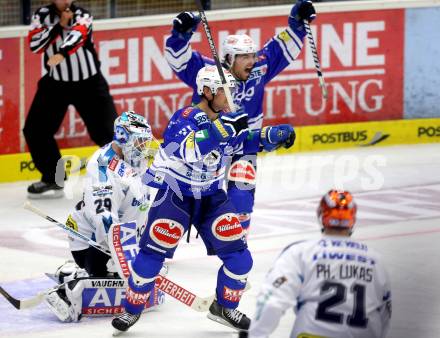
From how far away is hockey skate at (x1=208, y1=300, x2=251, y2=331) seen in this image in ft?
28.5

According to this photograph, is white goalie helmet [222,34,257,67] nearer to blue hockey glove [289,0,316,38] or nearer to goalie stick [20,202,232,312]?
blue hockey glove [289,0,316,38]

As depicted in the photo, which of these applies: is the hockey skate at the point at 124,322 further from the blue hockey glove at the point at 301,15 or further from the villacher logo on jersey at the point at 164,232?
the blue hockey glove at the point at 301,15

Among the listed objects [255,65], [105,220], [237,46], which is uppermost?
[237,46]

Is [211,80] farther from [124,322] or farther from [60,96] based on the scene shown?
[60,96]

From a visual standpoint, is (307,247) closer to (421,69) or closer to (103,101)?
(103,101)

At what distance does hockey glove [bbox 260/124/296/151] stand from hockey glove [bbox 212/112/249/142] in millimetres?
1117

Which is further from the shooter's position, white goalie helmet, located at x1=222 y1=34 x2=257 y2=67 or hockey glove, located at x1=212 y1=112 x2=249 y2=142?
white goalie helmet, located at x1=222 y1=34 x2=257 y2=67

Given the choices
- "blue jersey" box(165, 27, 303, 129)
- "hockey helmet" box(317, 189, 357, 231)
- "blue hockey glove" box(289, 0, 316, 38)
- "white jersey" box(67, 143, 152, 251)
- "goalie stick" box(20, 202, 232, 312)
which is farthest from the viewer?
"blue hockey glove" box(289, 0, 316, 38)

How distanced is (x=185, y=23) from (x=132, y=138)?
1213mm

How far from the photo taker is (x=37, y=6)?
A: 13523mm

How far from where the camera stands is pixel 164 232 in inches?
330

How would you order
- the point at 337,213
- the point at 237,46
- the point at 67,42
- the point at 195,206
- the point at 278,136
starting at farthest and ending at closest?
the point at 67,42 < the point at 237,46 < the point at 278,136 < the point at 195,206 < the point at 337,213

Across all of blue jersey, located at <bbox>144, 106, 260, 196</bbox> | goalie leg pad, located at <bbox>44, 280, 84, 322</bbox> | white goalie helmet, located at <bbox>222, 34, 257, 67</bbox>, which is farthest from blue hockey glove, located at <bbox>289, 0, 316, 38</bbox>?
goalie leg pad, located at <bbox>44, 280, 84, 322</bbox>

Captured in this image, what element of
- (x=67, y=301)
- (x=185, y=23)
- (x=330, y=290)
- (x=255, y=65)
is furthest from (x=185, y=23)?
(x=330, y=290)
